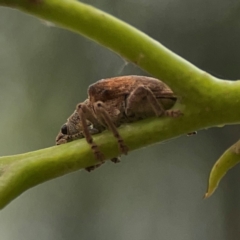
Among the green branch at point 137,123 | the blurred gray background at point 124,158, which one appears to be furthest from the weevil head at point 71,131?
the blurred gray background at point 124,158

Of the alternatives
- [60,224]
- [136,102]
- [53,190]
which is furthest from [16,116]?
[136,102]

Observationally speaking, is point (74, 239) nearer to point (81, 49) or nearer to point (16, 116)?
point (16, 116)

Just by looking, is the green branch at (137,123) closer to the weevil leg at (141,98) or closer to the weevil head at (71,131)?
the weevil leg at (141,98)

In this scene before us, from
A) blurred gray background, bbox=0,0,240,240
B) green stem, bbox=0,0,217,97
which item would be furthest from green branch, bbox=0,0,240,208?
blurred gray background, bbox=0,0,240,240

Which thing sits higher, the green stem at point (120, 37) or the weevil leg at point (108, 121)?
the green stem at point (120, 37)

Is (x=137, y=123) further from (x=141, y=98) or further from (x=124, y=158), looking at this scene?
(x=124, y=158)

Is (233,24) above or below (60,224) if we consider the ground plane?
above
